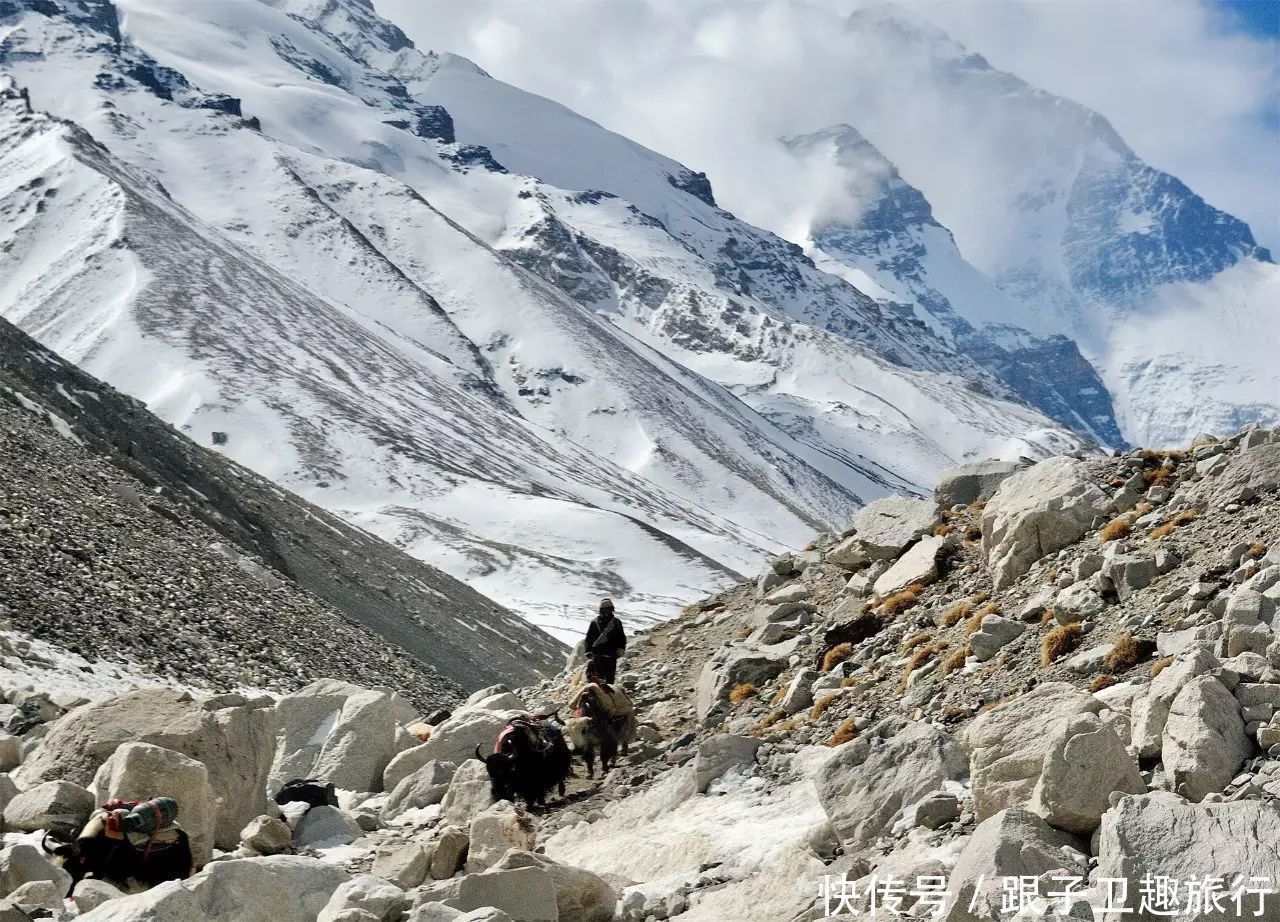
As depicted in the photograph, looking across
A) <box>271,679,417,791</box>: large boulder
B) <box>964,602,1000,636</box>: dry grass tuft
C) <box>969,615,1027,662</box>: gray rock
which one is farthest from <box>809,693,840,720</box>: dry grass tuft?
<box>271,679,417,791</box>: large boulder

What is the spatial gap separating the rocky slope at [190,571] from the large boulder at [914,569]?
20591 millimetres

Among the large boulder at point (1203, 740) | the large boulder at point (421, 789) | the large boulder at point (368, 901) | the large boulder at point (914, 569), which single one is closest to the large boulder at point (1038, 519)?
the large boulder at point (914, 569)

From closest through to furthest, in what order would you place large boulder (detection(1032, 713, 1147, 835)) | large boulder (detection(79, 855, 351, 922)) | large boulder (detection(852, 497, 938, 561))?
large boulder (detection(79, 855, 351, 922)) → large boulder (detection(1032, 713, 1147, 835)) → large boulder (detection(852, 497, 938, 561))

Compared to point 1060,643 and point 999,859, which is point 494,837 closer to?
point 999,859

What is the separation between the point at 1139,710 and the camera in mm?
13430

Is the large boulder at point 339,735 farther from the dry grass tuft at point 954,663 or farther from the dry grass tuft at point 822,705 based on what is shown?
the dry grass tuft at point 954,663

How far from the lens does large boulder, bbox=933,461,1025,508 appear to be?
28391 millimetres

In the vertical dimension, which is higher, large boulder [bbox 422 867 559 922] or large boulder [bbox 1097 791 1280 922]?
large boulder [bbox 1097 791 1280 922]

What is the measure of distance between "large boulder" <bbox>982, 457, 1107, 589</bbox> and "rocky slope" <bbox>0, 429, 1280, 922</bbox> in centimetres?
4

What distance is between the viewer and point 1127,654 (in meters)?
16.3

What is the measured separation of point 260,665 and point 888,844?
32.9 m

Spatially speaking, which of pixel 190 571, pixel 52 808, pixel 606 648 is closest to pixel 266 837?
pixel 52 808

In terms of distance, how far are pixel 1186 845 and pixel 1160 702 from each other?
8.48 feet

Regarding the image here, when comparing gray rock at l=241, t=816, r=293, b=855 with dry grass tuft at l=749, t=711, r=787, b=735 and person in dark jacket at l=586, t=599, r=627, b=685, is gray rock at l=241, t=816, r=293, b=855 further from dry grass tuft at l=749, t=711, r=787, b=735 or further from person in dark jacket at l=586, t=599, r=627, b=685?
person in dark jacket at l=586, t=599, r=627, b=685
